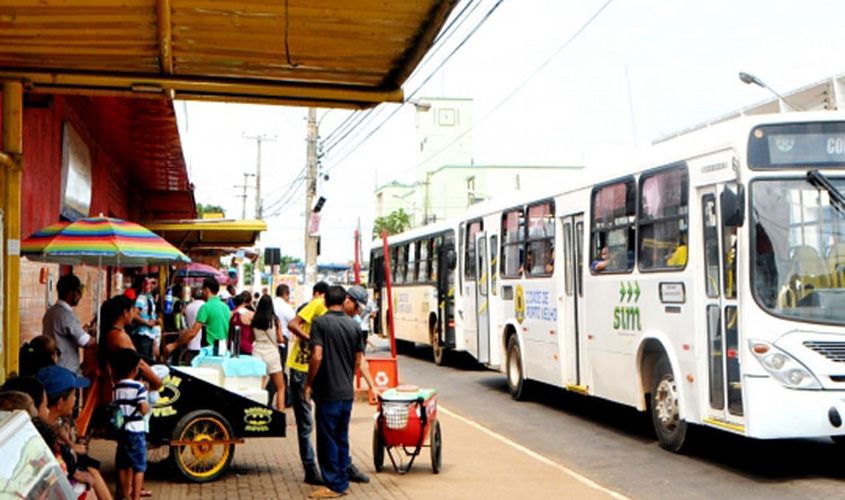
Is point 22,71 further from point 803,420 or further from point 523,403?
point 523,403

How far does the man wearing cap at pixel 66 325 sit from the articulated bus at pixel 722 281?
20.5 feet

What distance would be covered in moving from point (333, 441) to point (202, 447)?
146 cm

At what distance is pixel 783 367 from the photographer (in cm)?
899

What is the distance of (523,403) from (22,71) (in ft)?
34.6

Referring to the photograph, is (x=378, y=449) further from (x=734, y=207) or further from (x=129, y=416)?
(x=734, y=207)

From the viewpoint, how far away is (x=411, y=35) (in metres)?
7.01

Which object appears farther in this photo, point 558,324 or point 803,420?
point 558,324

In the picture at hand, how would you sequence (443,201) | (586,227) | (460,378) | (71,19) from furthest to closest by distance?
(443,201) < (460,378) < (586,227) < (71,19)

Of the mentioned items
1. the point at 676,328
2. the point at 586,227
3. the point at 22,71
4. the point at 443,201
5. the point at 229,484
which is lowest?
the point at 229,484

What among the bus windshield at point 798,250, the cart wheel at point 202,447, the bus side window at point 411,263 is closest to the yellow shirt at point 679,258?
the bus windshield at point 798,250

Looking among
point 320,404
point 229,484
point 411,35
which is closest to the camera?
point 411,35

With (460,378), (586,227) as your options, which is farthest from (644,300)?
(460,378)

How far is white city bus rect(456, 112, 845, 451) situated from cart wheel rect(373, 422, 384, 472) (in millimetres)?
3281

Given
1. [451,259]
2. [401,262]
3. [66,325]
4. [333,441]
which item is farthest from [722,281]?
[401,262]
